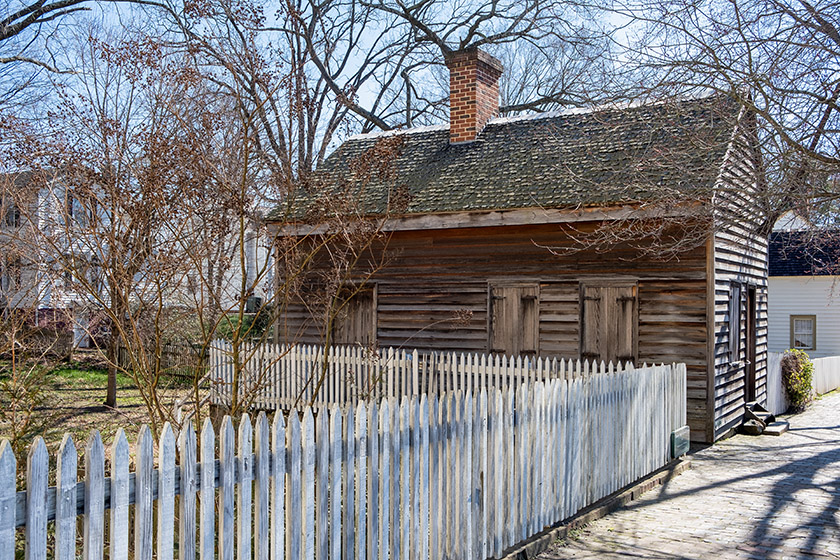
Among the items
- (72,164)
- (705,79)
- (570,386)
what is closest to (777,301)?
(705,79)

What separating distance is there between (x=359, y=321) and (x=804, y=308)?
23358 millimetres

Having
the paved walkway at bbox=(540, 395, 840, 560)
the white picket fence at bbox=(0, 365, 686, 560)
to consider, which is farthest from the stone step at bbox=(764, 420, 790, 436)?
the white picket fence at bbox=(0, 365, 686, 560)

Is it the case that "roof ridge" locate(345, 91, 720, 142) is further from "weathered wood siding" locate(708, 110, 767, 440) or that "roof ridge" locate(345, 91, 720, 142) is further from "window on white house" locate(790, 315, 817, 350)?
"window on white house" locate(790, 315, 817, 350)

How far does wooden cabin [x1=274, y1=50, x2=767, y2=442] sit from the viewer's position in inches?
456

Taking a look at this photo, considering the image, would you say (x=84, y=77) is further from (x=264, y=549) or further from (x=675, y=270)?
(x=264, y=549)

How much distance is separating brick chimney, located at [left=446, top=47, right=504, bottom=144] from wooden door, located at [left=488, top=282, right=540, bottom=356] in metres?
4.37

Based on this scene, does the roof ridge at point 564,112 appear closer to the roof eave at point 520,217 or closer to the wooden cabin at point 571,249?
the wooden cabin at point 571,249

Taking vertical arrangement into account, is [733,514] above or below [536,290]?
below

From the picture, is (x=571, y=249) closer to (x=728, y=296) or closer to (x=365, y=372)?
(x=728, y=296)

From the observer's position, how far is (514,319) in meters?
13.7

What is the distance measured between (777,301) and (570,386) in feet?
93.1

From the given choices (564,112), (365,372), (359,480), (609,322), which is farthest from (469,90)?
(359,480)

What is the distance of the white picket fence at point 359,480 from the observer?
3188 millimetres

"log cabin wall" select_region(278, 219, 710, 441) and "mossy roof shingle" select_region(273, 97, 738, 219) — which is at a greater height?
"mossy roof shingle" select_region(273, 97, 738, 219)
